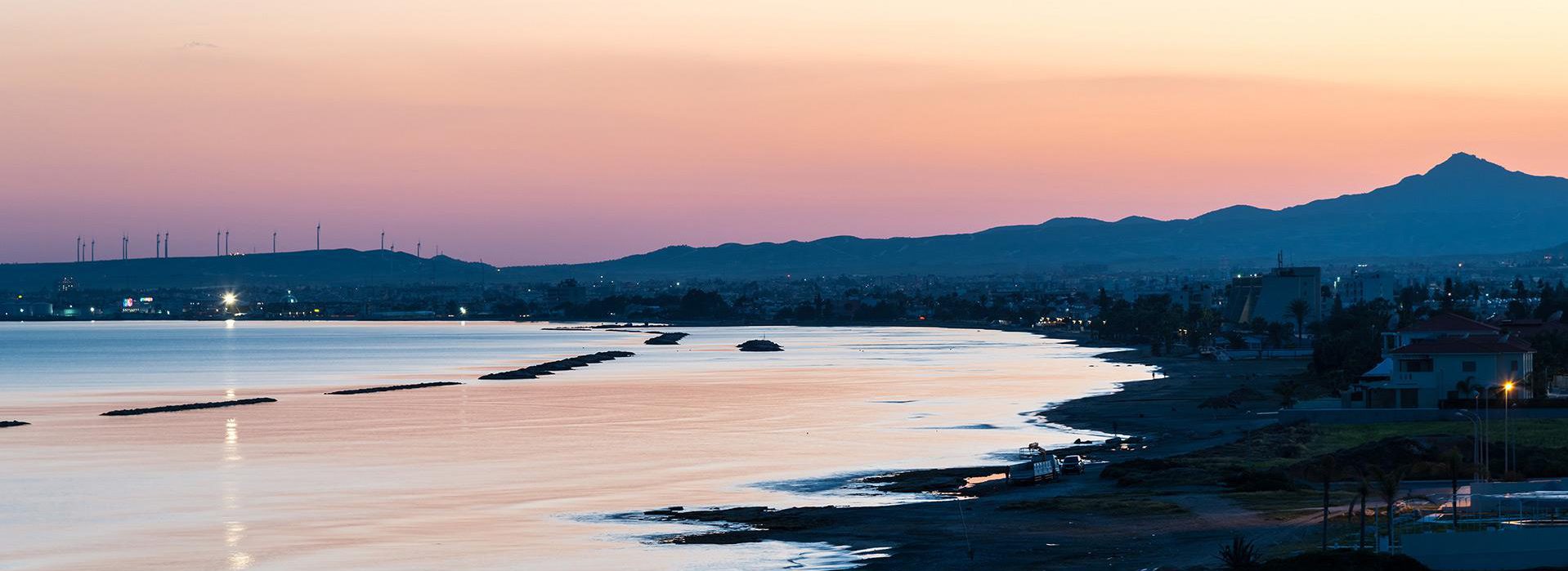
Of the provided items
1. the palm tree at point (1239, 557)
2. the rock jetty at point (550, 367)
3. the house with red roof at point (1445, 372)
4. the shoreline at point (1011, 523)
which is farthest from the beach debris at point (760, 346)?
the palm tree at point (1239, 557)

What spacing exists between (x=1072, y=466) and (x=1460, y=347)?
19.7 meters

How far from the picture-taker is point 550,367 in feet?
434

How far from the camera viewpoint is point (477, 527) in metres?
40.4

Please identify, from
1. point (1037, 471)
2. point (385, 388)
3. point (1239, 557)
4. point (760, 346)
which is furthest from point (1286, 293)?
point (1239, 557)

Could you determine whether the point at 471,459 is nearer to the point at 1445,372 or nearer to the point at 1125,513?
the point at 1125,513

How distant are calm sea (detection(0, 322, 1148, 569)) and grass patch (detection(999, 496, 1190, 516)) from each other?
4555 millimetres

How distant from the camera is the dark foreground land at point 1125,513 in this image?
32.0 m

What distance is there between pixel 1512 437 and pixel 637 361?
104 m

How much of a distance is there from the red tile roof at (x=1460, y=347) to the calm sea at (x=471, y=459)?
11.9 m

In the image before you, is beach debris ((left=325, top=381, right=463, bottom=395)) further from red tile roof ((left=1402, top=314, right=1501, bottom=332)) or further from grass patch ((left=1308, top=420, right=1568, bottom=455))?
grass patch ((left=1308, top=420, right=1568, bottom=455))

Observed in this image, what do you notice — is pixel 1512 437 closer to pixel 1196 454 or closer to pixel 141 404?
pixel 1196 454

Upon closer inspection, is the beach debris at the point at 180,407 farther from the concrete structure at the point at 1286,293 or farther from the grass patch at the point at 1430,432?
the concrete structure at the point at 1286,293

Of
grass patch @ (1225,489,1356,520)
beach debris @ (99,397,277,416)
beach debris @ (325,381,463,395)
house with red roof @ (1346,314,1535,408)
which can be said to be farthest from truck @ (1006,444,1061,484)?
beach debris @ (325,381,463,395)

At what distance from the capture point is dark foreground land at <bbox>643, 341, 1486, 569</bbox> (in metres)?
32.0
